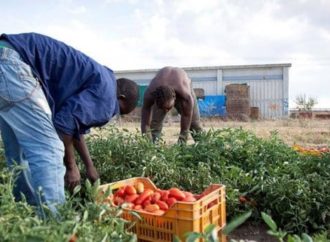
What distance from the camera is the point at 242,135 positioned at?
4.74 metres

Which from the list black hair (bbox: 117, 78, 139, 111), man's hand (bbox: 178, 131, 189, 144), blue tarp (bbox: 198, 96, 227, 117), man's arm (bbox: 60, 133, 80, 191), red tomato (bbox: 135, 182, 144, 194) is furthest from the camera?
blue tarp (bbox: 198, 96, 227, 117)

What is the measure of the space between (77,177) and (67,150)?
0.25m

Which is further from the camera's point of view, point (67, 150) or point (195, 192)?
point (195, 192)

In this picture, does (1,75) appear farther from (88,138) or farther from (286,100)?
(286,100)

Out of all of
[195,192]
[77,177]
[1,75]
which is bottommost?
[195,192]

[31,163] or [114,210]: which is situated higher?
[31,163]

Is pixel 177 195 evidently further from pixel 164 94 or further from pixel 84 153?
pixel 164 94

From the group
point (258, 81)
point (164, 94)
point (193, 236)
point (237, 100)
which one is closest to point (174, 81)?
point (164, 94)

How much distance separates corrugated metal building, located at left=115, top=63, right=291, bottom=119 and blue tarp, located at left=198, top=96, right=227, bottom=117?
226 cm

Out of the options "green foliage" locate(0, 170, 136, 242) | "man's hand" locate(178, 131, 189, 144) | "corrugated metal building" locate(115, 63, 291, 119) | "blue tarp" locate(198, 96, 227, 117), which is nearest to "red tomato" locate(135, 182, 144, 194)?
"green foliage" locate(0, 170, 136, 242)

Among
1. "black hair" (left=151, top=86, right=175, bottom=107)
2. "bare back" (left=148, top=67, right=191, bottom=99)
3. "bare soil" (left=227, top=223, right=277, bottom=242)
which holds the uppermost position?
"bare back" (left=148, top=67, right=191, bottom=99)

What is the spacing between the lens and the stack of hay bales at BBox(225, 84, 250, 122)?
26.6 metres

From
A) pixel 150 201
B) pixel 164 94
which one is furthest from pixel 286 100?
pixel 150 201

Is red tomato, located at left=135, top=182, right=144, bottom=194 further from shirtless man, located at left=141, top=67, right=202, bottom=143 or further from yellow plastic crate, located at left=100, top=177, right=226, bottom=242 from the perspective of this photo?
shirtless man, located at left=141, top=67, right=202, bottom=143
